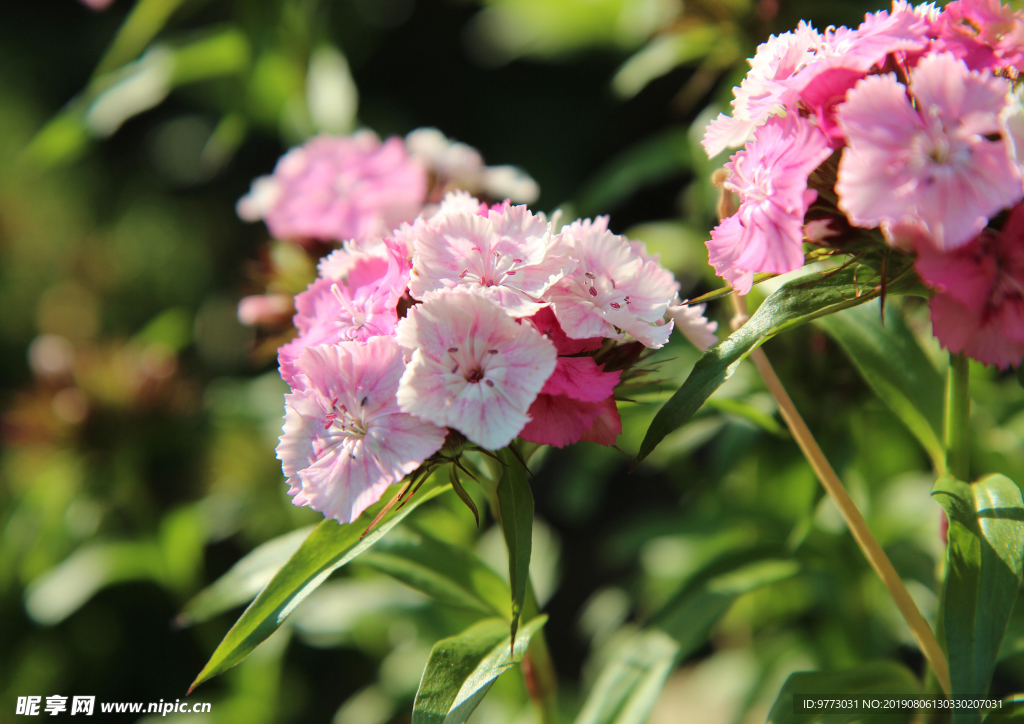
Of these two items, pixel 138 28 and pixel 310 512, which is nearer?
pixel 310 512

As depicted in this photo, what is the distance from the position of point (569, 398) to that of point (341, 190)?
70cm

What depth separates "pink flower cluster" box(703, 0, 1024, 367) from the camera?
0.54 m

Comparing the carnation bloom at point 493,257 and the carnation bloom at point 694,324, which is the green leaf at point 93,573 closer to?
the carnation bloom at point 493,257

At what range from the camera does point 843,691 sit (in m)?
0.82

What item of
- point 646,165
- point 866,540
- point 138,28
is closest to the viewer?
point 866,540

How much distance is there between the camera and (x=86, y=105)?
151 cm

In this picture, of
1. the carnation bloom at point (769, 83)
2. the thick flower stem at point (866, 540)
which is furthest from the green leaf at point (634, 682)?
the carnation bloom at point (769, 83)

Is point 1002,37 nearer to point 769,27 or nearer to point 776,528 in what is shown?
A: point 769,27

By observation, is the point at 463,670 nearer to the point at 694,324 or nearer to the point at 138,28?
the point at 694,324

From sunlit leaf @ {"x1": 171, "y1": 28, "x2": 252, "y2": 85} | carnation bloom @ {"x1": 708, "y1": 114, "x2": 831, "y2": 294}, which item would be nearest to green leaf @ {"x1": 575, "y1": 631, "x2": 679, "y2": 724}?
carnation bloom @ {"x1": 708, "y1": 114, "x2": 831, "y2": 294}

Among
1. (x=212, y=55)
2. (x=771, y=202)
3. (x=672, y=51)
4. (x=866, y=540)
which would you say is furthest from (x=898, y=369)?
(x=212, y=55)

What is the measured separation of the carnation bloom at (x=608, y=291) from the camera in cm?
65

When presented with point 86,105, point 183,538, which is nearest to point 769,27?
point 86,105

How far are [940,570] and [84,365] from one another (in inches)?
73.1
